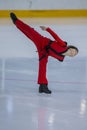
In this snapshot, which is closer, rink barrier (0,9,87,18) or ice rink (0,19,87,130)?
ice rink (0,19,87,130)

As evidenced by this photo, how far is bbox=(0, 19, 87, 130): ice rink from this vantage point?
209 centimetres

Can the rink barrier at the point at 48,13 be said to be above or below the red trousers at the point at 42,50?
above

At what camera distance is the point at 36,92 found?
295cm

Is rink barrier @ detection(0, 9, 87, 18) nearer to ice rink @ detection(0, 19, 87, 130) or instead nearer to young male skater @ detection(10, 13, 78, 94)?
ice rink @ detection(0, 19, 87, 130)

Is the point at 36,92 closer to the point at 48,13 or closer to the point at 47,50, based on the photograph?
the point at 47,50

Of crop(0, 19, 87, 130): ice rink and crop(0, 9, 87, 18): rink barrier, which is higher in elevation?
crop(0, 9, 87, 18): rink barrier

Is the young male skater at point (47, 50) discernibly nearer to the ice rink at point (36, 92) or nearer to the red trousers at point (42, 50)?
the red trousers at point (42, 50)

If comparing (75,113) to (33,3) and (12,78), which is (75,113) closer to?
(12,78)

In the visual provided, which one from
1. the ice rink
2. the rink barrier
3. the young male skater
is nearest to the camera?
the ice rink

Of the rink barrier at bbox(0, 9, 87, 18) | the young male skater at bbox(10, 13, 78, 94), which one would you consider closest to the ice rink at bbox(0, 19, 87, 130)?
the young male skater at bbox(10, 13, 78, 94)

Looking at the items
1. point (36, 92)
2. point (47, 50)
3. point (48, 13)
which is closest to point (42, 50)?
point (47, 50)

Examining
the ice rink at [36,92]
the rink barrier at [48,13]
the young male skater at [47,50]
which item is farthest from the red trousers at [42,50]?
the rink barrier at [48,13]

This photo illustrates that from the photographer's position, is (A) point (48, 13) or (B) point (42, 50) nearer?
(B) point (42, 50)

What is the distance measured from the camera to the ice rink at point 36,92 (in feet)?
6.84
